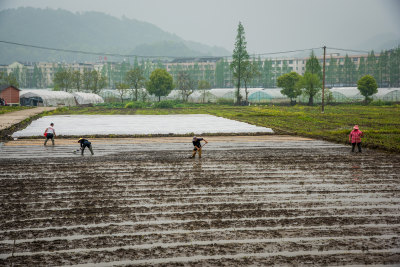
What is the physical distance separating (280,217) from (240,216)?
2.79ft

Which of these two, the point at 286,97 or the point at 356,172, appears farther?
the point at 286,97

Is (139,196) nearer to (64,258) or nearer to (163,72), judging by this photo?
(64,258)

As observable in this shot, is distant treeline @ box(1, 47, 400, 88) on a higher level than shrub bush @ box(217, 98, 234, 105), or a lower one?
higher

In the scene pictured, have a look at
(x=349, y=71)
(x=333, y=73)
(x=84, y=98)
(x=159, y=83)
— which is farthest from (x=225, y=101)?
(x=349, y=71)

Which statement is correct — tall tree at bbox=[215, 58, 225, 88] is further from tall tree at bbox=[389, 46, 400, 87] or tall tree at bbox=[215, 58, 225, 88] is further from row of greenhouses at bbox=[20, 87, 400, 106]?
tall tree at bbox=[389, 46, 400, 87]

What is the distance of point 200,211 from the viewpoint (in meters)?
8.50

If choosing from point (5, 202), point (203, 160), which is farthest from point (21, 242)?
point (203, 160)

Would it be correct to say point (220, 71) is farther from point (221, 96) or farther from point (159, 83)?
point (159, 83)

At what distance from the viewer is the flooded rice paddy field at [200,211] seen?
6383 millimetres

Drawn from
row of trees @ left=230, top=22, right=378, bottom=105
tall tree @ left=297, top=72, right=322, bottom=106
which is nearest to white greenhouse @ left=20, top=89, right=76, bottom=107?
row of trees @ left=230, top=22, right=378, bottom=105

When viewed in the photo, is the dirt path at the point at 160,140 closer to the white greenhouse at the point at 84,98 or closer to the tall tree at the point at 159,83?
the tall tree at the point at 159,83

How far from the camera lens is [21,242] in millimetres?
6832

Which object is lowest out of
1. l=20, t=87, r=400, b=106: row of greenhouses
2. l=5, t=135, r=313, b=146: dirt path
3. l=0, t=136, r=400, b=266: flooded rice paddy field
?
l=0, t=136, r=400, b=266: flooded rice paddy field

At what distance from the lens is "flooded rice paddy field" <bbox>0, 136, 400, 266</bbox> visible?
6.38 meters
